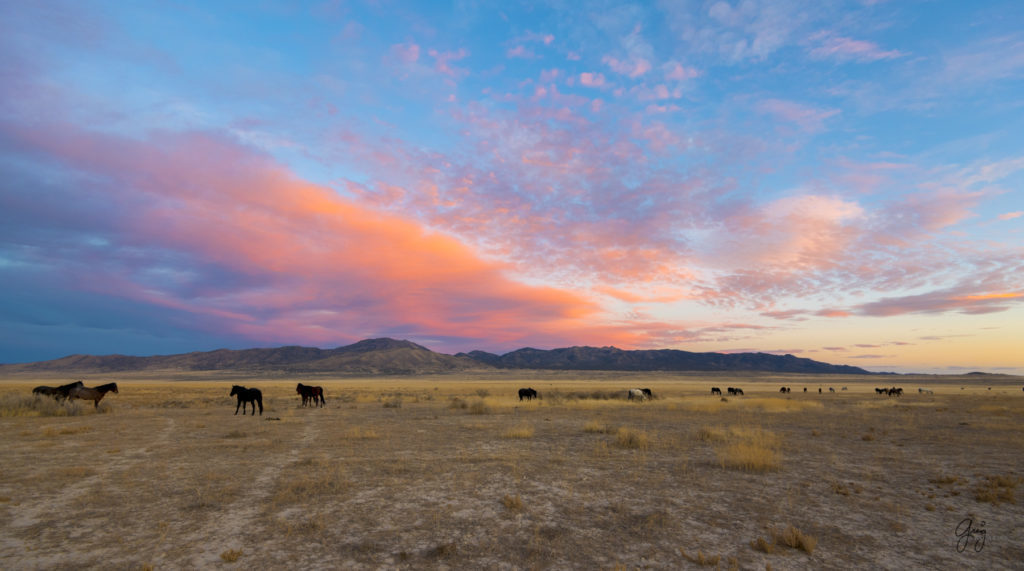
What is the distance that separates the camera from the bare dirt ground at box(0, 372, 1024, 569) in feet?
22.6

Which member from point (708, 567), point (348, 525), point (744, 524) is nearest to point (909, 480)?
point (744, 524)

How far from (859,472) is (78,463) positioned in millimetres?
20986

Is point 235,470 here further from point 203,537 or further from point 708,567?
point 708,567

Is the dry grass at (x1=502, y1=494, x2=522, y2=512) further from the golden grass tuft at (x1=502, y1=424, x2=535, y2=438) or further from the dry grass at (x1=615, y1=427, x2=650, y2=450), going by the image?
the golden grass tuft at (x1=502, y1=424, x2=535, y2=438)

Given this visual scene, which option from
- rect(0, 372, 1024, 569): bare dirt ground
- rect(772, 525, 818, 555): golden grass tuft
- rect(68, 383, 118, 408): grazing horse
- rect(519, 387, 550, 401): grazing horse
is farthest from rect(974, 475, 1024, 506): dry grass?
rect(68, 383, 118, 408): grazing horse

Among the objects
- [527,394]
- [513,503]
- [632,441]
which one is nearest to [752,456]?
[632,441]

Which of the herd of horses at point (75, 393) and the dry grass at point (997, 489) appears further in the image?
the herd of horses at point (75, 393)

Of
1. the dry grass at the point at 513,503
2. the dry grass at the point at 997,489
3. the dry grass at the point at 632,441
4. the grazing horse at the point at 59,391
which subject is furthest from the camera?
the grazing horse at the point at 59,391

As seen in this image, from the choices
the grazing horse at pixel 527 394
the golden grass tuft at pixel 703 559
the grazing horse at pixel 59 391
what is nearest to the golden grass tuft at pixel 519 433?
the golden grass tuft at pixel 703 559
